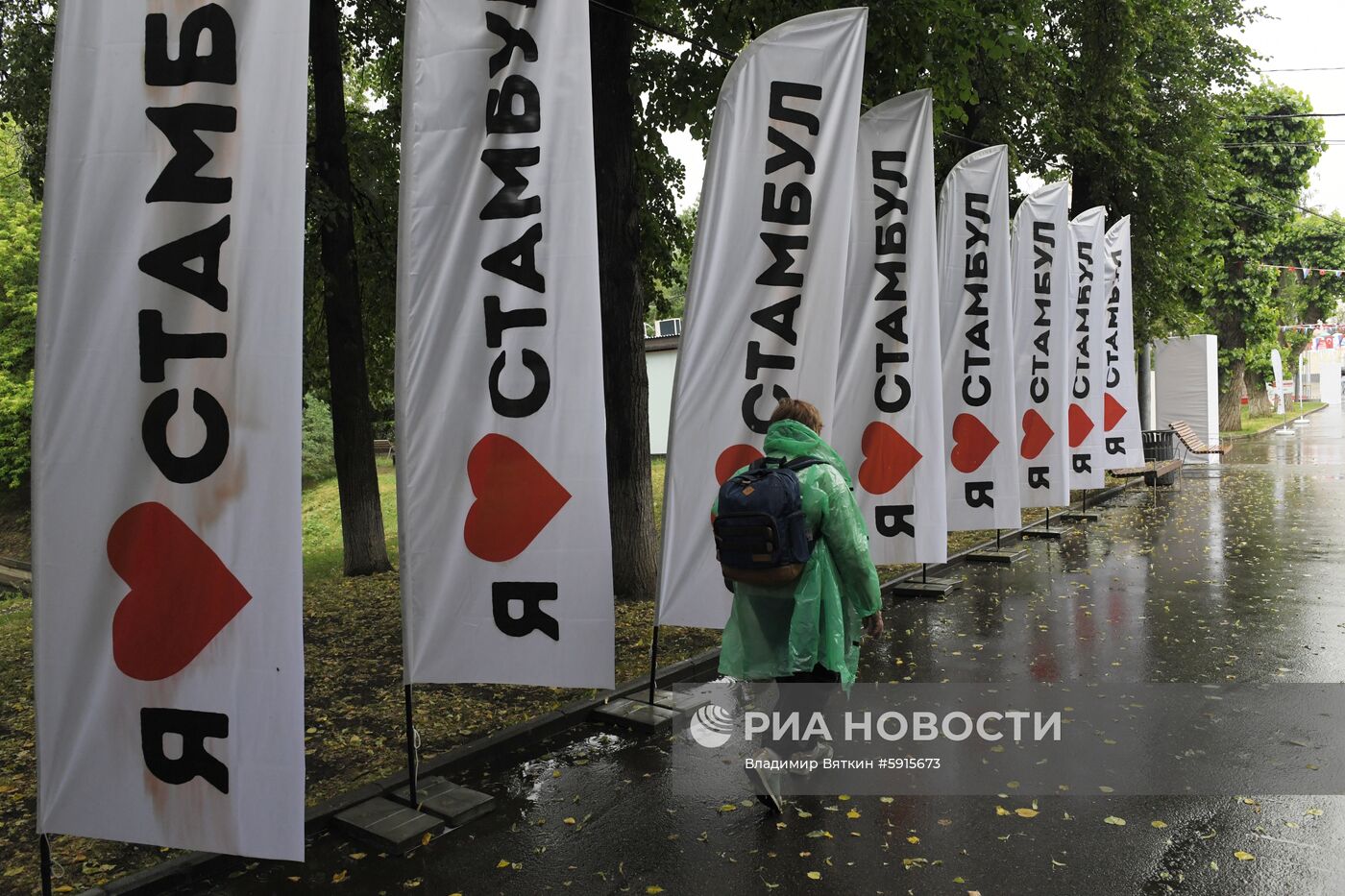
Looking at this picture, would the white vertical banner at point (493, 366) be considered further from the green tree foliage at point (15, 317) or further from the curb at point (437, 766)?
the green tree foliage at point (15, 317)

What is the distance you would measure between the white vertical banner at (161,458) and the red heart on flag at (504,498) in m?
1.26

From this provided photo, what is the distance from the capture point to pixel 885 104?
8.65 meters

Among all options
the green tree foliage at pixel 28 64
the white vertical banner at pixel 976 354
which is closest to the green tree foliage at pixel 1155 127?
the white vertical banner at pixel 976 354

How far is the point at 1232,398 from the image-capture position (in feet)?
127

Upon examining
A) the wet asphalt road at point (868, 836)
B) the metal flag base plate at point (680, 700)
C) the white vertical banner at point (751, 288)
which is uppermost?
the white vertical banner at point (751, 288)

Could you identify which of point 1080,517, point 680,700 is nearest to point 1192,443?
point 1080,517

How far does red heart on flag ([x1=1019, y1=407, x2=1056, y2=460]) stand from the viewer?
1222 centimetres

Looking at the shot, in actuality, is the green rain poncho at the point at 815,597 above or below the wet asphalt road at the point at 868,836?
above

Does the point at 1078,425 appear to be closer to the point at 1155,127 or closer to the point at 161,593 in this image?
the point at 1155,127

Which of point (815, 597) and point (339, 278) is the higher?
point (339, 278)

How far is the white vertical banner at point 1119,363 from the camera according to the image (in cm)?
1659

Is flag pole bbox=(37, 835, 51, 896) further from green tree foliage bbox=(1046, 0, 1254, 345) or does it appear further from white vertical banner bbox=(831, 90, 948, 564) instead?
green tree foliage bbox=(1046, 0, 1254, 345)

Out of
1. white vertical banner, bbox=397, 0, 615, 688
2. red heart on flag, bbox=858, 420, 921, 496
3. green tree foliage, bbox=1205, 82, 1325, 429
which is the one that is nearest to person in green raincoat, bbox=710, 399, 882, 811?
white vertical banner, bbox=397, 0, 615, 688

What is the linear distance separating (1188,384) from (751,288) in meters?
24.3
